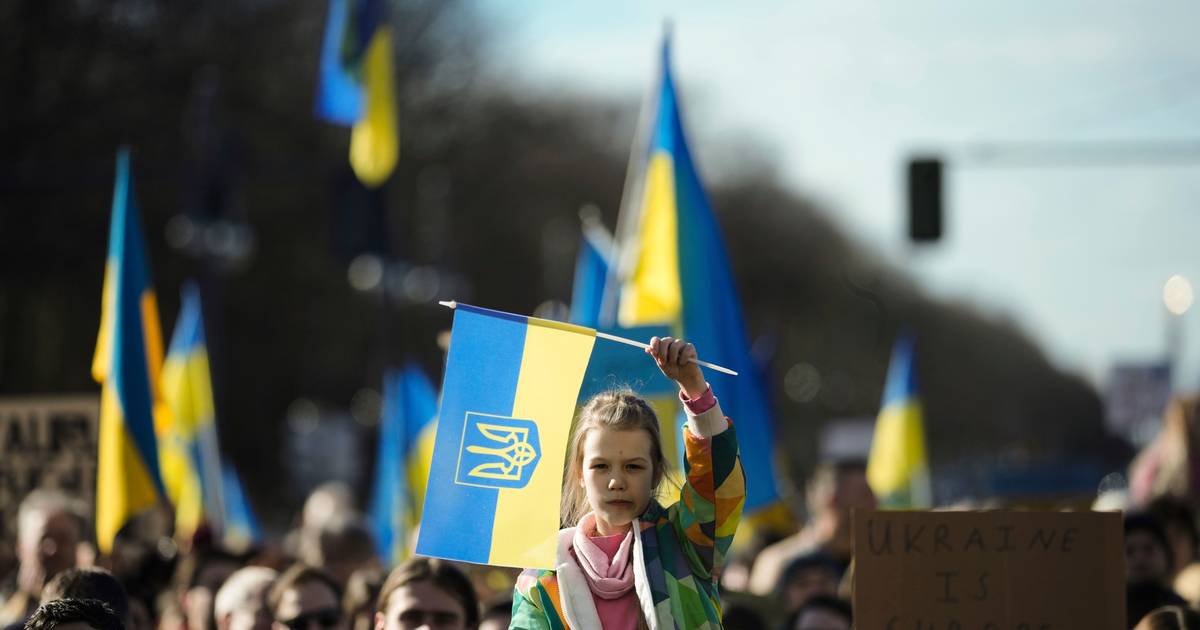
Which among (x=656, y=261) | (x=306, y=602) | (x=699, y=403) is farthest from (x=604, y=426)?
(x=656, y=261)

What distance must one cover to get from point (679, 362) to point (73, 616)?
1828 millimetres

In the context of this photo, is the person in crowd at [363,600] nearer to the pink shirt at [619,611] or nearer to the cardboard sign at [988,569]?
the cardboard sign at [988,569]

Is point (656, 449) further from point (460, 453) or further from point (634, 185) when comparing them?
point (634, 185)

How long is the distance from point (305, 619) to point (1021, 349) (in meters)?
92.1

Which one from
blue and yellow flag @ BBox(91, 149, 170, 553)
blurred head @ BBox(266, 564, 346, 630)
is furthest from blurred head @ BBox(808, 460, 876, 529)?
blurred head @ BBox(266, 564, 346, 630)

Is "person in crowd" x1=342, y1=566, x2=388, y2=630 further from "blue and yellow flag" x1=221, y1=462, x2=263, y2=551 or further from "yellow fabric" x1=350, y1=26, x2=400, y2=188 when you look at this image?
"blue and yellow flag" x1=221, y1=462, x2=263, y2=551

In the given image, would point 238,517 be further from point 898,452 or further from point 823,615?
point 823,615

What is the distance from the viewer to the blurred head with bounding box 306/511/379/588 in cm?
866

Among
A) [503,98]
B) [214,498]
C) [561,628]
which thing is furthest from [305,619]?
[503,98]

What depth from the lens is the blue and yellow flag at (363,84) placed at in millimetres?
12016

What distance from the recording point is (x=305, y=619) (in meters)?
6.16

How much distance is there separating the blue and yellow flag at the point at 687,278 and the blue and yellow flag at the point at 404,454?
1949 mm

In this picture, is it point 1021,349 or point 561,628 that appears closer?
A: point 561,628


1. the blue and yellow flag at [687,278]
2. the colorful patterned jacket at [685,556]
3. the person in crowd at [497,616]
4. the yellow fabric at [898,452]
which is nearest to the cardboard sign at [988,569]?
the colorful patterned jacket at [685,556]
